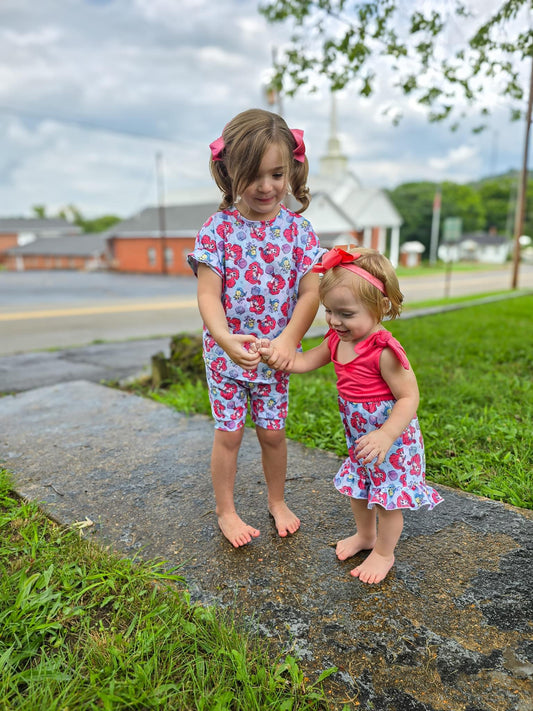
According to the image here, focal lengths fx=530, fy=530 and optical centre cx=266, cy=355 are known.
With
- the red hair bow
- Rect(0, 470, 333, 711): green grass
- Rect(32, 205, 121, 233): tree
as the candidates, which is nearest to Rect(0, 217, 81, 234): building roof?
Rect(32, 205, 121, 233): tree

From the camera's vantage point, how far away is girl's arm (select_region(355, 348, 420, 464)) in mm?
1606

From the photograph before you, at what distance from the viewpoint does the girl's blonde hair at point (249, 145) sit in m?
1.77

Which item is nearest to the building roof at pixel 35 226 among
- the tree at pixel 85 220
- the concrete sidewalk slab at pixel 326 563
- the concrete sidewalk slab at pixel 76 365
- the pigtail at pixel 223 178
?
the tree at pixel 85 220

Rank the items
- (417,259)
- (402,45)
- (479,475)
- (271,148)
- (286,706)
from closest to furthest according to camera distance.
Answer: (286,706) → (271,148) → (479,475) → (402,45) → (417,259)

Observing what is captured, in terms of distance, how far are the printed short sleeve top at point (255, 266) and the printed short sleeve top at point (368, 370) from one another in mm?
304

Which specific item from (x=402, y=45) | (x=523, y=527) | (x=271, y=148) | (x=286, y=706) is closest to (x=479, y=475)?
(x=523, y=527)

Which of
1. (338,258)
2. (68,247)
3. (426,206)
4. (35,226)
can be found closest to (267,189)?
(338,258)

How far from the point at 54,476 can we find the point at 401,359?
183 cm

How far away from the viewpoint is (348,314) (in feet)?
5.63

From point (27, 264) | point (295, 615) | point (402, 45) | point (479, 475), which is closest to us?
point (295, 615)

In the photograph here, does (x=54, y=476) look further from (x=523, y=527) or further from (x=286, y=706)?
(x=523, y=527)

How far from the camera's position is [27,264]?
5281 cm

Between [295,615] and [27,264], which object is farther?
[27,264]

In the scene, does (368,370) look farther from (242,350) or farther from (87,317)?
(87,317)
